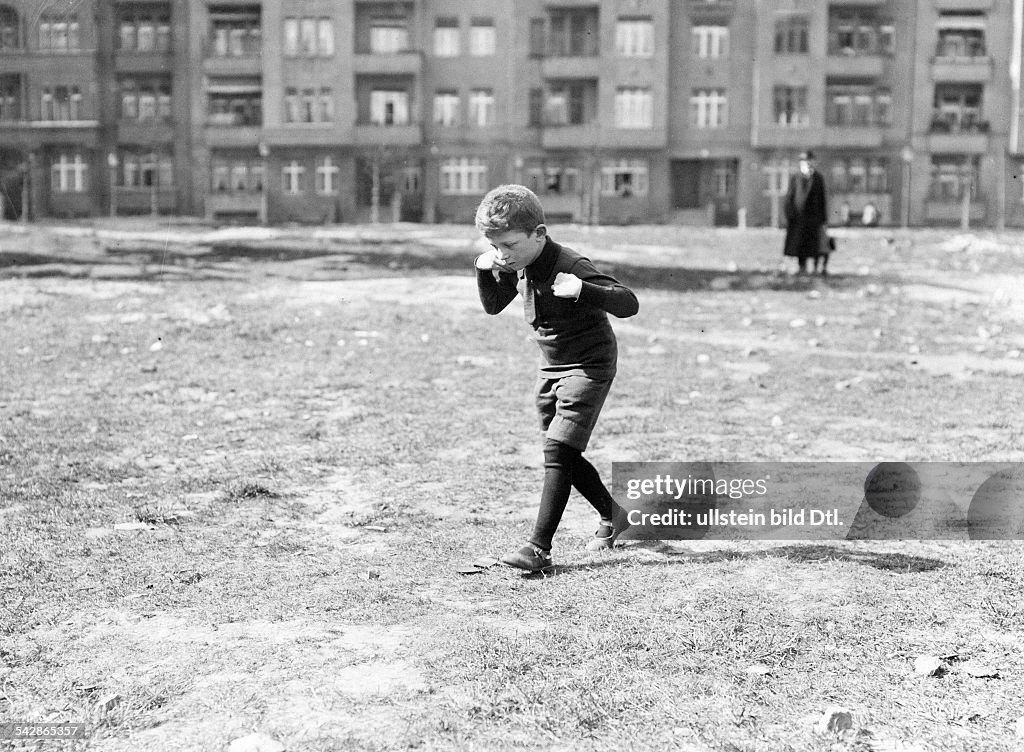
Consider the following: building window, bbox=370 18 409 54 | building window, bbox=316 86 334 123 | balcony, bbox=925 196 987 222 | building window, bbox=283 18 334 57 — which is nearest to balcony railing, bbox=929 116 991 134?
balcony, bbox=925 196 987 222

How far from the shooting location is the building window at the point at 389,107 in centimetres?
5625

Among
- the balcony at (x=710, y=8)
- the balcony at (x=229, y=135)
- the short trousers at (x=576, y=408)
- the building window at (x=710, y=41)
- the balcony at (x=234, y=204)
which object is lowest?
the short trousers at (x=576, y=408)

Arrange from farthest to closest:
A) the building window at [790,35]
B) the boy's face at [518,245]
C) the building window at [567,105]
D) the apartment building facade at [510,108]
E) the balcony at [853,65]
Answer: the building window at [567,105] < the apartment building facade at [510,108] < the balcony at [853,65] < the building window at [790,35] < the boy's face at [518,245]

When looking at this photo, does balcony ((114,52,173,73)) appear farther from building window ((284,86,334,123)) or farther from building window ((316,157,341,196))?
building window ((316,157,341,196))

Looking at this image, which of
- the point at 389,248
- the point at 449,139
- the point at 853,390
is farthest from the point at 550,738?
the point at 449,139

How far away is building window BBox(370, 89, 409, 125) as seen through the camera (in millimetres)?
56250

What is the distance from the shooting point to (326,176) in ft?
185

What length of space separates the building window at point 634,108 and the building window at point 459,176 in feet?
20.0

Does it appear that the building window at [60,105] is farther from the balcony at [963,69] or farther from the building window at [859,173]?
the balcony at [963,69]

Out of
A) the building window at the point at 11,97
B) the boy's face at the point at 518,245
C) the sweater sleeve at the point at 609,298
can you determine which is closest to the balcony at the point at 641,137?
the building window at the point at 11,97

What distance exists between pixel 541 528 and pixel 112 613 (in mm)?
1632

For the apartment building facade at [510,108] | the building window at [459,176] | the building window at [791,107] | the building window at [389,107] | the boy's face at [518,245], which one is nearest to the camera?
the boy's face at [518,245]

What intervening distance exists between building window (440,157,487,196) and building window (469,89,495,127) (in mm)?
1596

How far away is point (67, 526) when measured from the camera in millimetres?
5867
